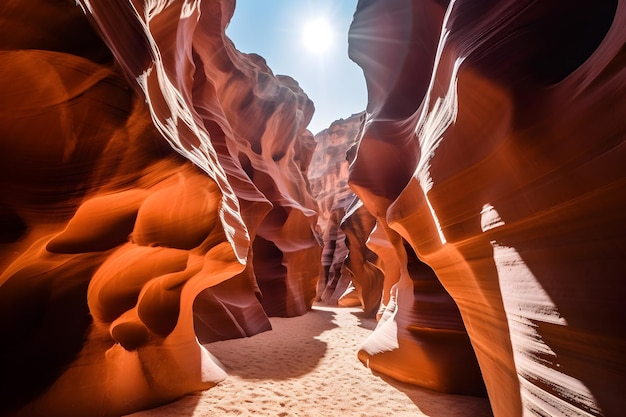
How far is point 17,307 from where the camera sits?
292 cm

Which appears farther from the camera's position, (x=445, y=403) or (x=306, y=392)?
(x=306, y=392)

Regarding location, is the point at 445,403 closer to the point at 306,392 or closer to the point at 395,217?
the point at 306,392

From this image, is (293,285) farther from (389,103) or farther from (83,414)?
(83,414)

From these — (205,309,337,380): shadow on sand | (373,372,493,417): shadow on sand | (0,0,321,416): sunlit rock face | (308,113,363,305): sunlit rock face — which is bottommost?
(205,309,337,380): shadow on sand

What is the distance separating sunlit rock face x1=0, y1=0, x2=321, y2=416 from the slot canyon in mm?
17

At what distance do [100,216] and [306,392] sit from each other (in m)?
3.29

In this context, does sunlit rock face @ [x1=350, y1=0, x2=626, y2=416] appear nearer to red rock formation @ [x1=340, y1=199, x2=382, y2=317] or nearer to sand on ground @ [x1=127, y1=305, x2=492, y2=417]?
sand on ground @ [x1=127, y1=305, x2=492, y2=417]

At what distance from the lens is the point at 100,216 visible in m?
3.03

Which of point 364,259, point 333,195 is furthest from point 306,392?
point 333,195

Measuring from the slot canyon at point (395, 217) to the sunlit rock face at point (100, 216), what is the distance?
2 cm

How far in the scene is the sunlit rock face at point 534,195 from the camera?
57.6 inches

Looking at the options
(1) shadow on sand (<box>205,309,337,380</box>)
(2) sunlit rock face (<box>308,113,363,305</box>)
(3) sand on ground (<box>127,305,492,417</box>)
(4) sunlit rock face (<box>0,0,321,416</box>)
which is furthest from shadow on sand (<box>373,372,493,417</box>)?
(2) sunlit rock face (<box>308,113,363,305</box>)

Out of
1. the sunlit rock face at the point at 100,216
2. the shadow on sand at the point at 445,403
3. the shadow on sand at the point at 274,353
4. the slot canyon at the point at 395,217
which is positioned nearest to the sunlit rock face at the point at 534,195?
the slot canyon at the point at 395,217

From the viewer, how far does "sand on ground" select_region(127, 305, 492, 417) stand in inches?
129
